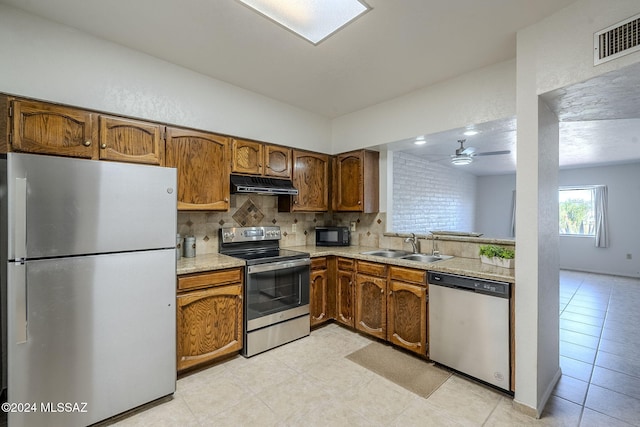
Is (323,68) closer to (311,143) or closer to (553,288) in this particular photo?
(311,143)

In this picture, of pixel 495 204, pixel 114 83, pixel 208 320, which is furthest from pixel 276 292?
pixel 495 204

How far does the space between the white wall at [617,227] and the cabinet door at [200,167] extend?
8244 mm

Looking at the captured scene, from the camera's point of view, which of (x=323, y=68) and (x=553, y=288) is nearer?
(x=553, y=288)

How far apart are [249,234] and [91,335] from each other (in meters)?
1.71

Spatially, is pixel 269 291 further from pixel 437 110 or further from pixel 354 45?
pixel 437 110

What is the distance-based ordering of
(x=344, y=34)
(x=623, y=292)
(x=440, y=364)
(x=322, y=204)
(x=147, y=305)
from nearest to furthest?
(x=147, y=305), (x=344, y=34), (x=440, y=364), (x=322, y=204), (x=623, y=292)

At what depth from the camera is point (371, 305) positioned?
9.91ft

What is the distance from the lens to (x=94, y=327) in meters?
1.74

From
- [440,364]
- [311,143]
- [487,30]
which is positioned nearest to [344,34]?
[487,30]

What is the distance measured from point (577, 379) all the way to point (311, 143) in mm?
3487

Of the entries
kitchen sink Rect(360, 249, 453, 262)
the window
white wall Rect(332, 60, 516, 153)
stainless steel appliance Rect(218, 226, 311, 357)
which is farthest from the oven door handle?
the window

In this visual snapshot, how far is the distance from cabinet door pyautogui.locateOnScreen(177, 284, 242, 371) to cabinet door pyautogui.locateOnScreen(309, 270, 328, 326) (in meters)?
0.86

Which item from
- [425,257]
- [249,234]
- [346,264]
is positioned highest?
[249,234]

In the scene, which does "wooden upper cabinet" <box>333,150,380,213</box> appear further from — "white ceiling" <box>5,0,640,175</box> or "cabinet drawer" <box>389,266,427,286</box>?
"cabinet drawer" <box>389,266,427,286</box>
